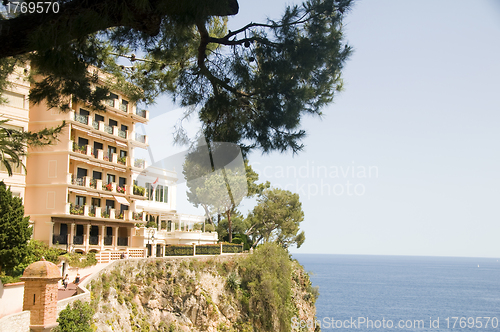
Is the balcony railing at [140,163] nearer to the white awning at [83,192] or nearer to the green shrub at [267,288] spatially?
the white awning at [83,192]

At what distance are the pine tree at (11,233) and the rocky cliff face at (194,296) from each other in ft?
13.6

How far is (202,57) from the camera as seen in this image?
32.9 feet

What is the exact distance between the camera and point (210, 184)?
157 feet

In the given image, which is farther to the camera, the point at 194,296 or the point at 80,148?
the point at 80,148

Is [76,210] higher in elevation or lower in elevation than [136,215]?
higher

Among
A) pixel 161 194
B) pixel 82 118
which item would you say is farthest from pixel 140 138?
pixel 82 118

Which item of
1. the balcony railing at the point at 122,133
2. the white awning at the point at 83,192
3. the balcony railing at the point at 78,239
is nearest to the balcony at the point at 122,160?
the balcony railing at the point at 122,133

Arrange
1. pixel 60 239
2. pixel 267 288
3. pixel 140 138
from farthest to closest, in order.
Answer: pixel 140 138
pixel 267 288
pixel 60 239

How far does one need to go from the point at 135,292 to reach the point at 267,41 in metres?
19.5

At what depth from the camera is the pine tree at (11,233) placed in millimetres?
22766

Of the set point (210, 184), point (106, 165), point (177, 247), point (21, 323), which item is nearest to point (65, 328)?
point (21, 323)

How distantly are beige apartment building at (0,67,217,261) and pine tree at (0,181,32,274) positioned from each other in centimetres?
556

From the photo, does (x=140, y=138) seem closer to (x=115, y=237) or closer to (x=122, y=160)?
(x=122, y=160)

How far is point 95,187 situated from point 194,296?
12.1 metres
